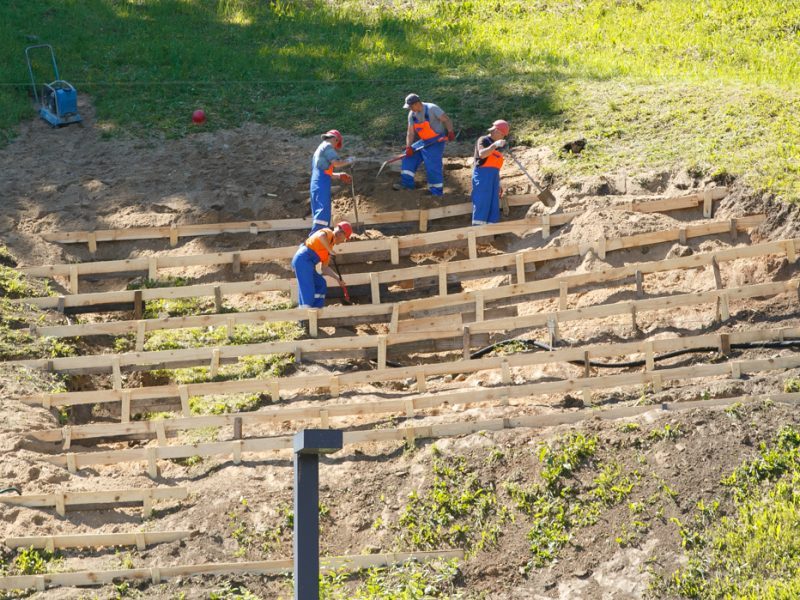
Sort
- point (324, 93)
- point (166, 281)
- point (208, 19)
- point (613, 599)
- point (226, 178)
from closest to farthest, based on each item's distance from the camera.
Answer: point (613, 599) < point (166, 281) < point (226, 178) < point (324, 93) < point (208, 19)

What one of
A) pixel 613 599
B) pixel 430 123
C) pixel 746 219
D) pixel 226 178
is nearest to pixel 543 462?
pixel 613 599

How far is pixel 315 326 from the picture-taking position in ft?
46.5

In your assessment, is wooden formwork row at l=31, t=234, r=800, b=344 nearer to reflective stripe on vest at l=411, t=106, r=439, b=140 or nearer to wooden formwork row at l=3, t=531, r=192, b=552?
reflective stripe on vest at l=411, t=106, r=439, b=140

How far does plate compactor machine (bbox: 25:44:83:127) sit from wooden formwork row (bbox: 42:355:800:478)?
9593mm

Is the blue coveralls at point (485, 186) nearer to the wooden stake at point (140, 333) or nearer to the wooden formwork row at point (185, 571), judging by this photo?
the wooden stake at point (140, 333)

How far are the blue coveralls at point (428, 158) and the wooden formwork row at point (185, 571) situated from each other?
24.9 feet

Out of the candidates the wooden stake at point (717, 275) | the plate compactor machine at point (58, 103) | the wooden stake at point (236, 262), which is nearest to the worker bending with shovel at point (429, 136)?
the wooden stake at point (236, 262)

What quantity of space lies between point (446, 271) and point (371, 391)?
240cm

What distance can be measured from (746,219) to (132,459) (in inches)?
310

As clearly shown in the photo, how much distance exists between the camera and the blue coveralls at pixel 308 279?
1447cm

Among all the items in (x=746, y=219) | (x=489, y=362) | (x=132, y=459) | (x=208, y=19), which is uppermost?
(x=208, y=19)

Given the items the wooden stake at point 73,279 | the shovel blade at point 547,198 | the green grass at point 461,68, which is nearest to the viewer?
the wooden stake at point 73,279

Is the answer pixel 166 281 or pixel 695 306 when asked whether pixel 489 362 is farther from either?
pixel 166 281

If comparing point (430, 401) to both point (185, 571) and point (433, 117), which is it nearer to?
point (185, 571)
